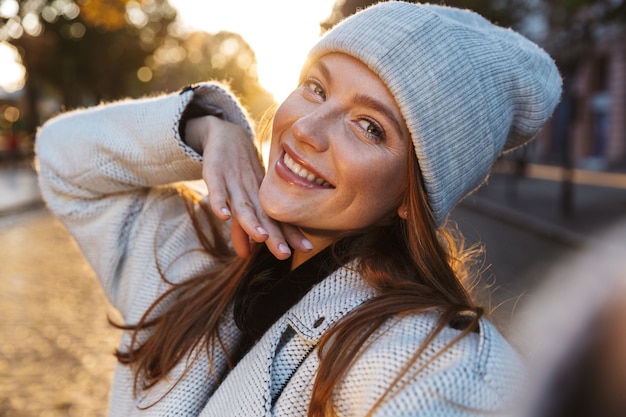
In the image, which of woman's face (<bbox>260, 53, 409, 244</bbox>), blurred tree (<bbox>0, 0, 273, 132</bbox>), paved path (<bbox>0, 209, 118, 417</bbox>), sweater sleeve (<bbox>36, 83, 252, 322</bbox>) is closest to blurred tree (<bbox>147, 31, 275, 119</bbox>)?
blurred tree (<bbox>0, 0, 273, 132</bbox>)

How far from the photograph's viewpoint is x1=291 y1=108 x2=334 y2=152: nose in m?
1.84

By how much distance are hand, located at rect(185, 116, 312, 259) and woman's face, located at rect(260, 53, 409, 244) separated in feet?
0.18

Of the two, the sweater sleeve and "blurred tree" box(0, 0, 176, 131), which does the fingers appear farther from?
"blurred tree" box(0, 0, 176, 131)

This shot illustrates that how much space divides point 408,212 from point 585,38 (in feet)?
47.0

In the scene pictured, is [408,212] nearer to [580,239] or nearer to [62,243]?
[580,239]

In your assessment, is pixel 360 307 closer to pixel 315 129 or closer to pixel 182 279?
pixel 315 129

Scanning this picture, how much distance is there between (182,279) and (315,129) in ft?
2.44

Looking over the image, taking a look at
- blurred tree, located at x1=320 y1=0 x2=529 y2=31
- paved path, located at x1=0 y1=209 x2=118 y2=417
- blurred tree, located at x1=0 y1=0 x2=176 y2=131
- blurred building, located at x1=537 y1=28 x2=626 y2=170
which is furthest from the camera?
blurred building, located at x1=537 y1=28 x2=626 y2=170

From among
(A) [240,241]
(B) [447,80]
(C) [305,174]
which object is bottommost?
(A) [240,241]

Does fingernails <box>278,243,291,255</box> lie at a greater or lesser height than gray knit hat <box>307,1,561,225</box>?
lesser

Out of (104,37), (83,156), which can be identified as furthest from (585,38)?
(104,37)

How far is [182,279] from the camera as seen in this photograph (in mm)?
2316

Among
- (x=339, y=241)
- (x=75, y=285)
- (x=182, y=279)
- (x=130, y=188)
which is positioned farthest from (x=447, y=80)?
(x=75, y=285)

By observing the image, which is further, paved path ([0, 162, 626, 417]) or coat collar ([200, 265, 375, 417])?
paved path ([0, 162, 626, 417])
